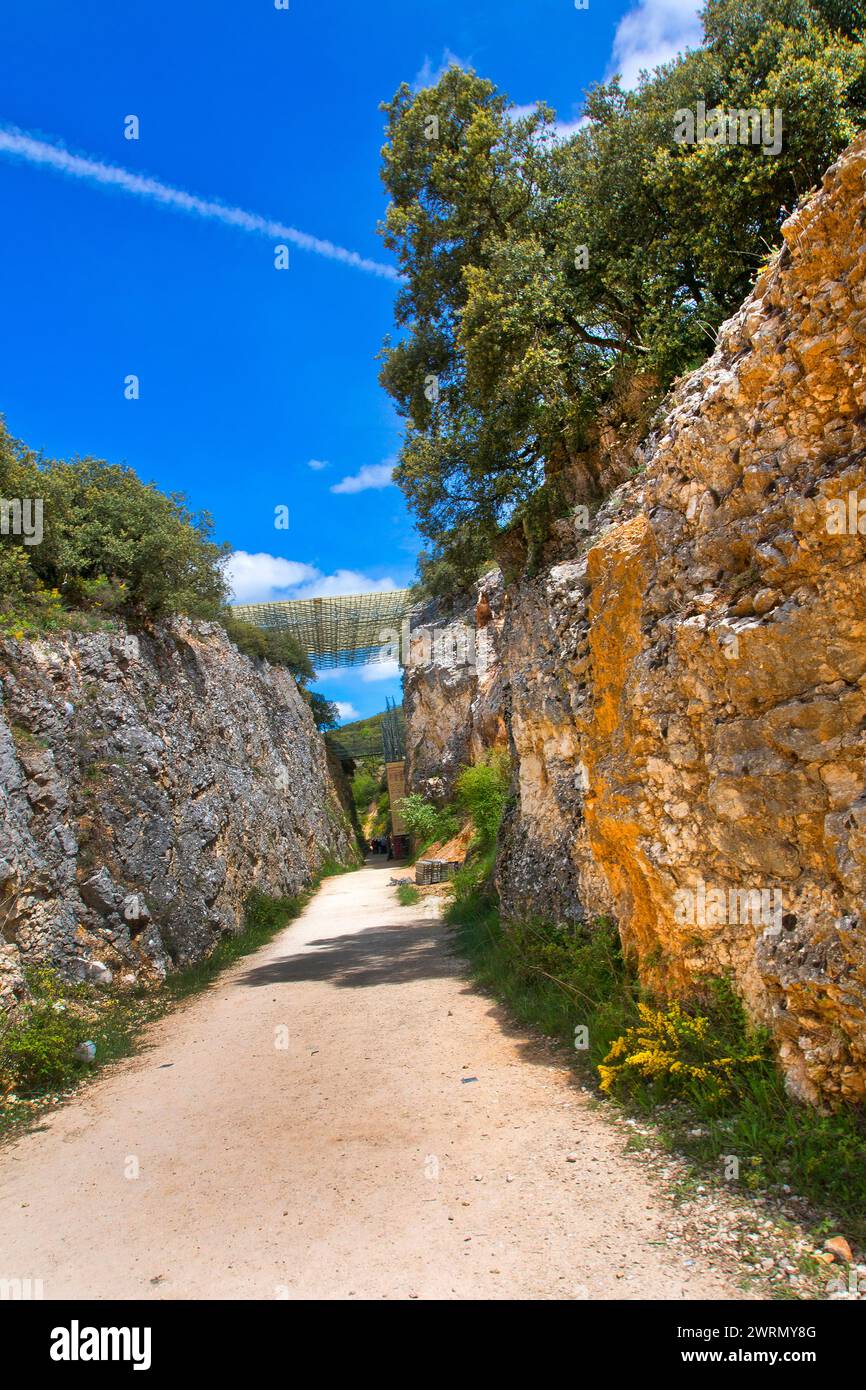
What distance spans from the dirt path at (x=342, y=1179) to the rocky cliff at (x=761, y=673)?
1331mm

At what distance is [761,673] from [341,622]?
32782 mm

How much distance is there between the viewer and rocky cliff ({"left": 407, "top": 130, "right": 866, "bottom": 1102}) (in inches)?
166

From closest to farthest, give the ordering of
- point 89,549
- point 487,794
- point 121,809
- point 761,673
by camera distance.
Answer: point 761,673 < point 121,809 < point 89,549 < point 487,794

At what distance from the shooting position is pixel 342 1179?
15.1 feet

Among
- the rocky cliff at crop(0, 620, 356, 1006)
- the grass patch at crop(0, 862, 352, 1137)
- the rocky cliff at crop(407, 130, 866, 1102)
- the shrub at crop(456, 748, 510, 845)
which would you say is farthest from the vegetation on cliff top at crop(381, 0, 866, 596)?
the grass patch at crop(0, 862, 352, 1137)

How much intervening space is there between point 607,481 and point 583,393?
4.04 ft

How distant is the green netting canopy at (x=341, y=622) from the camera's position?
34.8m

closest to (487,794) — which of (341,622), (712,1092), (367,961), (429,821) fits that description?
(367,961)

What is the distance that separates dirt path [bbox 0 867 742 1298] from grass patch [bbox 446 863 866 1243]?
0.34m

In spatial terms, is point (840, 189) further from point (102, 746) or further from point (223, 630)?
point (223, 630)

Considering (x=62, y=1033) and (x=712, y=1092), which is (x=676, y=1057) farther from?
(x=62, y=1033)

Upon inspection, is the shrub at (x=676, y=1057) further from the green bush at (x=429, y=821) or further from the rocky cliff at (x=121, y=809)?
the green bush at (x=429, y=821)
